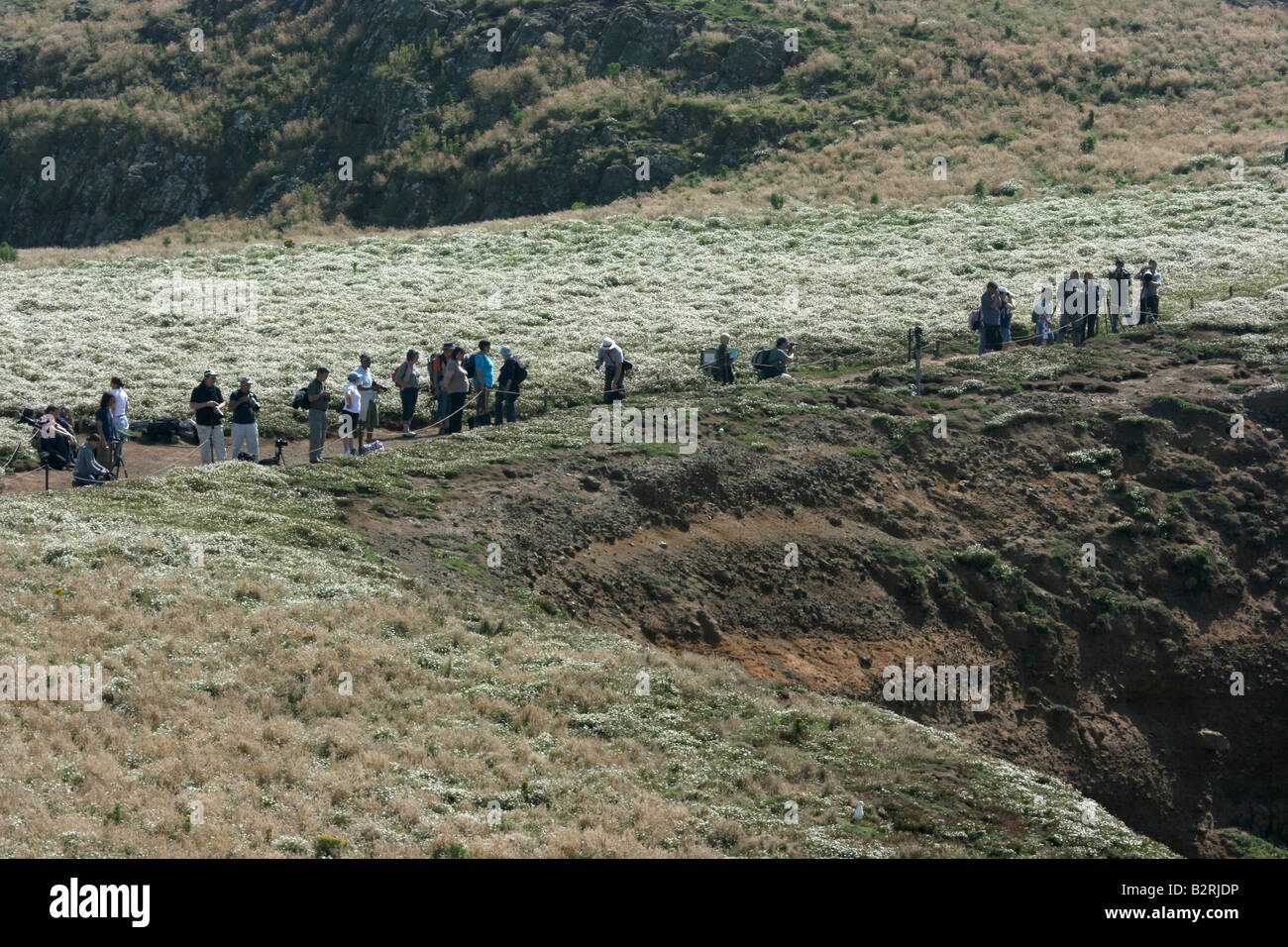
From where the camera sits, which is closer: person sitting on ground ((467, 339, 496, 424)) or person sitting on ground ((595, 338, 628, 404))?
person sitting on ground ((467, 339, 496, 424))

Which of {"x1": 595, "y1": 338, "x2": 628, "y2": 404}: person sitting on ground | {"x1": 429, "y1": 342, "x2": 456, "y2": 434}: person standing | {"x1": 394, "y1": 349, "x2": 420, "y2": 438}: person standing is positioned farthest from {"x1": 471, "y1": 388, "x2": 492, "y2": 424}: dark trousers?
{"x1": 595, "y1": 338, "x2": 628, "y2": 404}: person sitting on ground

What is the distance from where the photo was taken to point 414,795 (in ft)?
46.8

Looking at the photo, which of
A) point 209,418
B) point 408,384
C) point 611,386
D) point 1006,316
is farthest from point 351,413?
point 1006,316

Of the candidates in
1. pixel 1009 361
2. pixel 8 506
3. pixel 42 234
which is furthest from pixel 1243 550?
pixel 42 234

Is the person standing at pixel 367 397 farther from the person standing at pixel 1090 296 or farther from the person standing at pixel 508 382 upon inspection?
the person standing at pixel 1090 296

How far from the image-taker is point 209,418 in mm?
25781

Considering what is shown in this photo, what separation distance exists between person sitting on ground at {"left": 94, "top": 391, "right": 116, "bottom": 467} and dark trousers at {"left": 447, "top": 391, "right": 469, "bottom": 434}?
22.3 feet

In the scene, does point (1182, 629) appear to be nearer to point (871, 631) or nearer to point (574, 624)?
point (871, 631)

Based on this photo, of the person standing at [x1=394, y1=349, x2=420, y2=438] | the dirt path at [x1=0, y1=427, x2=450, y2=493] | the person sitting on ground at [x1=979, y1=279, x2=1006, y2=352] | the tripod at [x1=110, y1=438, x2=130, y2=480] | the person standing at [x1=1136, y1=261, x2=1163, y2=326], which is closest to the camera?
the tripod at [x1=110, y1=438, x2=130, y2=480]

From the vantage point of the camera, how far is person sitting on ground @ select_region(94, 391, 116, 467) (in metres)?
25.2

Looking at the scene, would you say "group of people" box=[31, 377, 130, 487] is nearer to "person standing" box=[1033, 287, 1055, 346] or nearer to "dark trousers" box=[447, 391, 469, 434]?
"dark trousers" box=[447, 391, 469, 434]

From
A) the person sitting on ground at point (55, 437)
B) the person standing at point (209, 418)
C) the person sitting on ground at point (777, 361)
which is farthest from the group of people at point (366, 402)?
the person sitting on ground at point (777, 361)

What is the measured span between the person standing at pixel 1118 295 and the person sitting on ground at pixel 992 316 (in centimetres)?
332

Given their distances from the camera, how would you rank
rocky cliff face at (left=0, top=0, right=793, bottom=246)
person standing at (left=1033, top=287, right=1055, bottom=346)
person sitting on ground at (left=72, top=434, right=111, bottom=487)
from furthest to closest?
rocky cliff face at (left=0, top=0, right=793, bottom=246)
person standing at (left=1033, top=287, right=1055, bottom=346)
person sitting on ground at (left=72, top=434, right=111, bottom=487)
